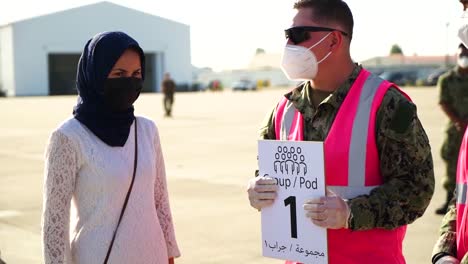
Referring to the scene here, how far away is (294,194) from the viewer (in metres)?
2.80

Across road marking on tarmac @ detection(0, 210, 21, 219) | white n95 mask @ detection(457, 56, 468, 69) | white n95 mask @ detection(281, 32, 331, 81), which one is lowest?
road marking on tarmac @ detection(0, 210, 21, 219)

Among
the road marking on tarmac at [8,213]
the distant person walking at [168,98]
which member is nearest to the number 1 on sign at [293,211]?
the road marking on tarmac at [8,213]

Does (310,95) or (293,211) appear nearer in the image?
(293,211)

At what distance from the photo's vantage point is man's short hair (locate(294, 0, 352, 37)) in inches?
116

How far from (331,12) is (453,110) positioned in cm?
555

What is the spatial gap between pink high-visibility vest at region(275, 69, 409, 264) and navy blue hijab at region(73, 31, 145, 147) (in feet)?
3.14

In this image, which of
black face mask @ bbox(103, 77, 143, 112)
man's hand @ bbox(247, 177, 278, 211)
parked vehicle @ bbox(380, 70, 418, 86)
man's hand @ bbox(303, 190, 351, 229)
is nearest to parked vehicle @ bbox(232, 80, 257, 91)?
parked vehicle @ bbox(380, 70, 418, 86)

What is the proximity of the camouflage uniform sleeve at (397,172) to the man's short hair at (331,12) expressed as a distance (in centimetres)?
37

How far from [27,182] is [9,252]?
4.48m

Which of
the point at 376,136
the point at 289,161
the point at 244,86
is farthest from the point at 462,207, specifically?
the point at 244,86

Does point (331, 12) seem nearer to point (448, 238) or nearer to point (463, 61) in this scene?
point (448, 238)

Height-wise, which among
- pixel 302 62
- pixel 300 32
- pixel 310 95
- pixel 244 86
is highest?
pixel 300 32

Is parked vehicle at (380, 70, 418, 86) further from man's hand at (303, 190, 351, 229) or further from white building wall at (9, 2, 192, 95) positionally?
man's hand at (303, 190, 351, 229)

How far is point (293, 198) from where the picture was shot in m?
2.80
